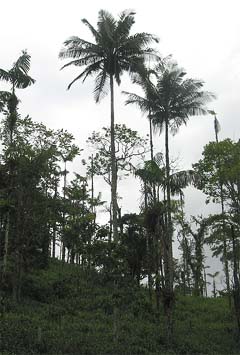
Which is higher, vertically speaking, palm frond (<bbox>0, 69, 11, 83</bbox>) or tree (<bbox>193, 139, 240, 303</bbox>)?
palm frond (<bbox>0, 69, 11, 83</bbox>)

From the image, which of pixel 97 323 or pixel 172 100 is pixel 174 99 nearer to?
pixel 172 100

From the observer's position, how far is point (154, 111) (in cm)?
2933

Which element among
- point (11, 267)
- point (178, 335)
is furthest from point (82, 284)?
point (178, 335)

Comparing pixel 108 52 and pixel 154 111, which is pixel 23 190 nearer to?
pixel 108 52

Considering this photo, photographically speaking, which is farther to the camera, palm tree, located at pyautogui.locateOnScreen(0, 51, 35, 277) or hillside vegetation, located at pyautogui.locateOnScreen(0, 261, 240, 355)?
palm tree, located at pyautogui.locateOnScreen(0, 51, 35, 277)

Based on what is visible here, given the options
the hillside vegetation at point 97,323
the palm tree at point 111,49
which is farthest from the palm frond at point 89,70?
the hillside vegetation at point 97,323

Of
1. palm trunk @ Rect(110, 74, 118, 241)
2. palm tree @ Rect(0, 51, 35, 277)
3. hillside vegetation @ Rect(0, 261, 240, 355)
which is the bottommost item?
hillside vegetation @ Rect(0, 261, 240, 355)

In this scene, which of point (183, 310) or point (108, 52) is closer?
point (108, 52)

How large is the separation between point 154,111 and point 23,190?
11.9m

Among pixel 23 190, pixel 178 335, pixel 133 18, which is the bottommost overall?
pixel 178 335

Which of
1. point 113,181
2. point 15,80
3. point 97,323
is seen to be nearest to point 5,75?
point 15,80

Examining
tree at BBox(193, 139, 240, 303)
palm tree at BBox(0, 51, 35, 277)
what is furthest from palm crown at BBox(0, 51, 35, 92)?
tree at BBox(193, 139, 240, 303)

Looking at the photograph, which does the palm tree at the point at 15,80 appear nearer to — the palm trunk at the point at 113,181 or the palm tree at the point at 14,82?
the palm tree at the point at 14,82

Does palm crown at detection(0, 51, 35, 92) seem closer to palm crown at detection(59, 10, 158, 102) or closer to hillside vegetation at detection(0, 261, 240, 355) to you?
palm crown at detection(59, 10, 158, 102)
